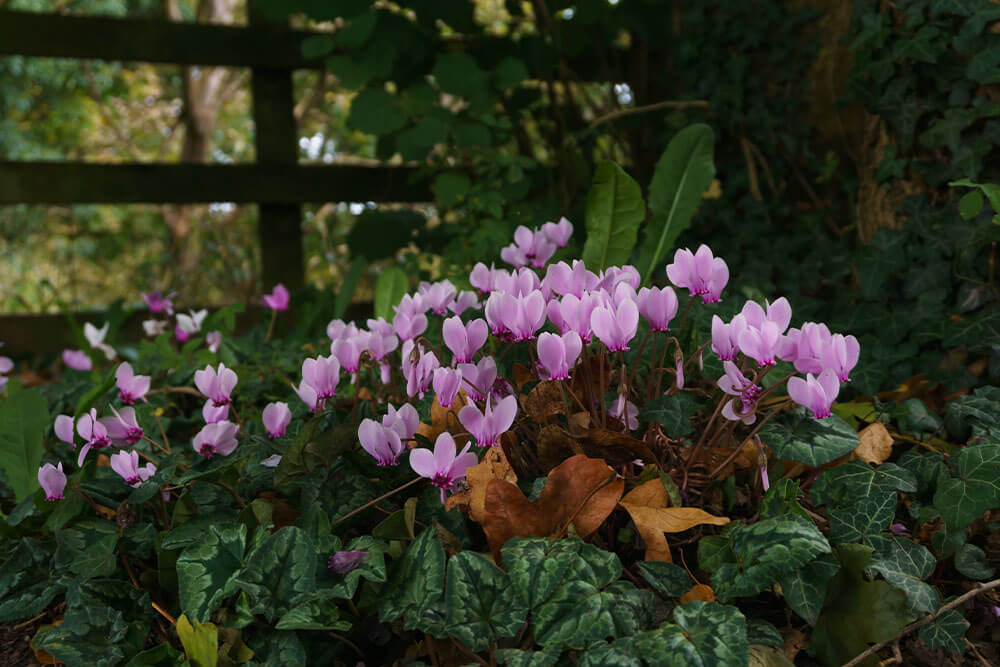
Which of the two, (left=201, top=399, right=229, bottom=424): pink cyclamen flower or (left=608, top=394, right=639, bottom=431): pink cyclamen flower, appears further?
(left=201, top=399, right=229, bottom=424): pink cyclamen flower

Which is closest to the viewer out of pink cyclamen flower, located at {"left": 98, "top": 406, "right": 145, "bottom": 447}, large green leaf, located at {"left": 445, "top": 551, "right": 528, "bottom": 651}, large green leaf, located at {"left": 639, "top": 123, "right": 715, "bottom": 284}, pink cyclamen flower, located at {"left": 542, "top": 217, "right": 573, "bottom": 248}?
large green leaf, located at {"left": 445, "top": 551, "right": 528, "bottom": 651}

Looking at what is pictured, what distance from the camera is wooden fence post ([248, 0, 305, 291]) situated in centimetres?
402

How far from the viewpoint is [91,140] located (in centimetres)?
1205

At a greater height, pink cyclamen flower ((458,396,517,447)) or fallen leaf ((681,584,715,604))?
pink cyclamen flower ((458,396,517,447))

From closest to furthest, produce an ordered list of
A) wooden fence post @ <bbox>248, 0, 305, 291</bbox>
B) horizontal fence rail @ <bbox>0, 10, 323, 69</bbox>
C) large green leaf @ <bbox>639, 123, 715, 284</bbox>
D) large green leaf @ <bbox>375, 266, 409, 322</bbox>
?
large green leaf @ <bbox>639, 123, 715, 284</bbox> < large green leaf @ <bbox>375, 266, 409, 322</bbox> < horizontal fence rail @ <bbox>0, 10, 323, 69</bbox> < wooden fence post @ <bbox>248, 0, 305, 291</bbox>

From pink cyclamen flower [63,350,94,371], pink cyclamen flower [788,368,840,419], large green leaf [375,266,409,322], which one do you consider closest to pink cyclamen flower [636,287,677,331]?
pink cyclamen flower [788,368,840,419]

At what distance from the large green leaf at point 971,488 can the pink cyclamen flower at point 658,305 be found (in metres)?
0.52

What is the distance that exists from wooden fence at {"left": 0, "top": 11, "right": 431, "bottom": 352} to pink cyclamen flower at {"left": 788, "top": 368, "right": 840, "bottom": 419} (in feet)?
10.0

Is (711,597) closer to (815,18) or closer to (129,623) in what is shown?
(129,623)

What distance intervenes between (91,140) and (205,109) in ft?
11.2

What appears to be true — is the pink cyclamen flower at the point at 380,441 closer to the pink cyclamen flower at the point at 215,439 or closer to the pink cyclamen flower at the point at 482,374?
the pink cyclamen flower at the point at 482,374

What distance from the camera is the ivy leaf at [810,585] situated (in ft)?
3.30

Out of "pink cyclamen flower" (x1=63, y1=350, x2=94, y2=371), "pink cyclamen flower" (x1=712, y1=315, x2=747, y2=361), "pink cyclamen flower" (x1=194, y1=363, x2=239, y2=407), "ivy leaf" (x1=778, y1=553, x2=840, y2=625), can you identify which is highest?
"pink cyclamen flower" (x1=712, y1=315, x2=747, y2=361)

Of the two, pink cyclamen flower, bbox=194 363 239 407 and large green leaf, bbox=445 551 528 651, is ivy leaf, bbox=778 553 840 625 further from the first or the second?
pink cyclamen flower, bbox=194 363 239 407
